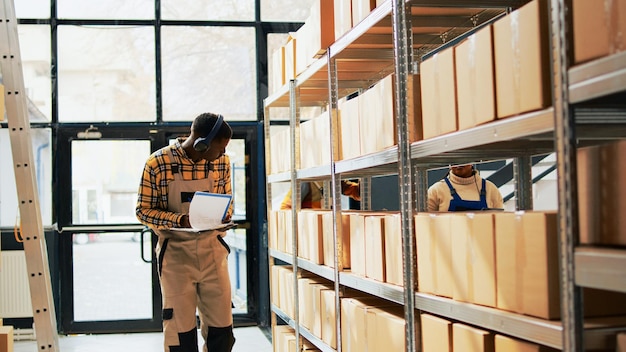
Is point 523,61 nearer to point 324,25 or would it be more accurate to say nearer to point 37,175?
point 324,25

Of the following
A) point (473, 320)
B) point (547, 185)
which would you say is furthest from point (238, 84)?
point (473, 320)

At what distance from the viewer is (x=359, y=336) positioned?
345 centimetres

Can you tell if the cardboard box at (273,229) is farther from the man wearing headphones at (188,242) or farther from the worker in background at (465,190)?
the man wearing headphones at (188,242)

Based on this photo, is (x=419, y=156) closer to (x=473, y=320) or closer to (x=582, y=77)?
(x=473, y=320)

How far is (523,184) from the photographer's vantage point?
10.3 feet

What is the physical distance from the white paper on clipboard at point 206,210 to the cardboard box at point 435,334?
5.28 feet

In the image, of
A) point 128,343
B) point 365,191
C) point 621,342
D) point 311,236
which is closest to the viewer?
point 621,342

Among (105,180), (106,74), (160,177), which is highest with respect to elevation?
(106,74)

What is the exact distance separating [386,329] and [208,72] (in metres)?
5.04

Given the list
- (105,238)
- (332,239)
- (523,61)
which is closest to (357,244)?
(332,239)

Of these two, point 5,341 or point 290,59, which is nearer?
point 5,341

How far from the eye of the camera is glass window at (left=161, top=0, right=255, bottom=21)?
7508mm

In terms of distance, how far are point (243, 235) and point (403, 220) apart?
5.01m

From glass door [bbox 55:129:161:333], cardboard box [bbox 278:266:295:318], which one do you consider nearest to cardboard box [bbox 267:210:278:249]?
cardboard box [bbox 278:266:295:318]
